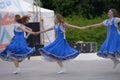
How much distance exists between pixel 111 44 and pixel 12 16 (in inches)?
432

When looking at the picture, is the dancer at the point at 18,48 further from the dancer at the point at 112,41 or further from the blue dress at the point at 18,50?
the dancer at the point at 112,41

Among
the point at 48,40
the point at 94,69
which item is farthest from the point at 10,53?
the point at 48,40

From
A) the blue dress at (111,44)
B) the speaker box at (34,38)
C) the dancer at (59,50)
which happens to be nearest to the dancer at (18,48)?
the dancer at (59,50)

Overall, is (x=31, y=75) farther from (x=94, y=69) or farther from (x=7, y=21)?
(x=7, y=21)

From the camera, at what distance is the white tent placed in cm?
2383

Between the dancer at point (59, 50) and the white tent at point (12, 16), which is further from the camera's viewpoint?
the white tent at point (12, 16)

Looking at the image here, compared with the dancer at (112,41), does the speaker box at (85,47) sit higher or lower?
lower

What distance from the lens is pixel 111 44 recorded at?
13680mm

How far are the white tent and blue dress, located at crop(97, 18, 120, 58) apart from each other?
395 inches

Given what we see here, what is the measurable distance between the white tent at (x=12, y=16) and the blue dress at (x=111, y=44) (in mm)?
10021

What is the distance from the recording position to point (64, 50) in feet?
46.2

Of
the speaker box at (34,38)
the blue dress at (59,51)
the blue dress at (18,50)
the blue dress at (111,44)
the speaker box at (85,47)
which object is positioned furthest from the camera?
the speaker box at (85,47)

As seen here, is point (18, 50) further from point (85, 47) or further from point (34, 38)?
point (85, 47)

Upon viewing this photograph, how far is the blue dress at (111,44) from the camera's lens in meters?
13.6
